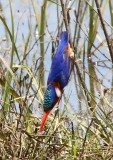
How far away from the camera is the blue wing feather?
2.27m

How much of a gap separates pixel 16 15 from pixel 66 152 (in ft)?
8.71

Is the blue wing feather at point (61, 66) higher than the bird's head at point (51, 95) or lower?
higher

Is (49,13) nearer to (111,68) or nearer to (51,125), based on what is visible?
(111,68)

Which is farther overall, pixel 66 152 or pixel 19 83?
pixel 19 83

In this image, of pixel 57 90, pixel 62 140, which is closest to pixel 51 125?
pixel 62 140

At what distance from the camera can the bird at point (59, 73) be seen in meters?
2.28

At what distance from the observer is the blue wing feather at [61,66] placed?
2.27 metres

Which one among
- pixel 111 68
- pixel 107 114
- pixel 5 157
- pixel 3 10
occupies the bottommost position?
pixel 5 157

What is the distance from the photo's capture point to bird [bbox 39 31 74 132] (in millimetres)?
2275

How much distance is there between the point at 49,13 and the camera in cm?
515

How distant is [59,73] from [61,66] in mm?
25

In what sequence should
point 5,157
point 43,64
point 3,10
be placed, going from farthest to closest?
point 3,10, point 43,64, point 5,157

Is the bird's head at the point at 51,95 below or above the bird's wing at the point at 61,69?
below

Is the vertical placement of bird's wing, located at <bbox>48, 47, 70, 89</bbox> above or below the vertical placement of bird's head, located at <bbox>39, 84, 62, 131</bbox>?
above
